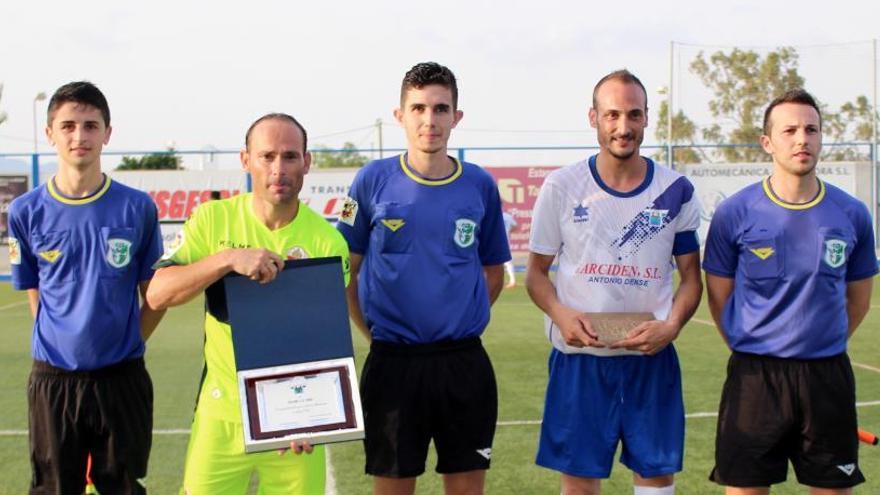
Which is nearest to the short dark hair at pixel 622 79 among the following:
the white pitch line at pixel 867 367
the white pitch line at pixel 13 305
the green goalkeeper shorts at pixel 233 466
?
the green goalkeeper shorts at pixel 233 466

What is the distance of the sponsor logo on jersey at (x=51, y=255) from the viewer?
370cm

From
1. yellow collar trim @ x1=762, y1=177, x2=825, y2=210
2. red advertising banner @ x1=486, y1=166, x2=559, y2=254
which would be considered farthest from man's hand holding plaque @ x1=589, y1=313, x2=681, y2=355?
red advertising banner @ x1=486, y1=166, x2=559, y2=254

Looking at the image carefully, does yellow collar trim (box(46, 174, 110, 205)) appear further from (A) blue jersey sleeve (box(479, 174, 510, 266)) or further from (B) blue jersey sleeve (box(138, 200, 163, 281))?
(A) blue jersey sleeve (box(479, 174, 510, 266))

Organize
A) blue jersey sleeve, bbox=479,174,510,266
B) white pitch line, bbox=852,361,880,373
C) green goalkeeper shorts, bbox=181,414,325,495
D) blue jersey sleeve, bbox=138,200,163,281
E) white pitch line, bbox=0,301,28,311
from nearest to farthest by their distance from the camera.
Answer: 1. green goalkeeper shorts, bbox=181,414,325,495
2. blue jersey sleeve, bbox=138,200,163,281
3. blue jersey sleeve, bbox=479,174,510,266
4. white pitch line, bbox=852,361,880,373
5. white pitch line, bbox=0,301,28,311

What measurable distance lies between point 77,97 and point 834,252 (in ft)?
9.69

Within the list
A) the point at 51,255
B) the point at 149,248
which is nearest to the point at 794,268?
the point at 149,248

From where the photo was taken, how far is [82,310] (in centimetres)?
369

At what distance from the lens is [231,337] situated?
10.4ft

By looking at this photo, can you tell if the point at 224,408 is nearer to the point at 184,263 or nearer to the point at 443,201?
the point at 184,263

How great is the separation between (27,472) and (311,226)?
303 centimetres

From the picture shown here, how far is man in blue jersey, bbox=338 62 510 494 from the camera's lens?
375cm

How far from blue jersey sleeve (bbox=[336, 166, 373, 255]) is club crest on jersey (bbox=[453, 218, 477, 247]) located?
35 cm

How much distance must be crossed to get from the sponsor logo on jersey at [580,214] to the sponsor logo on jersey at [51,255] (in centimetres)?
198

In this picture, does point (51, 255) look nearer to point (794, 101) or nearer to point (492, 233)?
point (492, 233)
